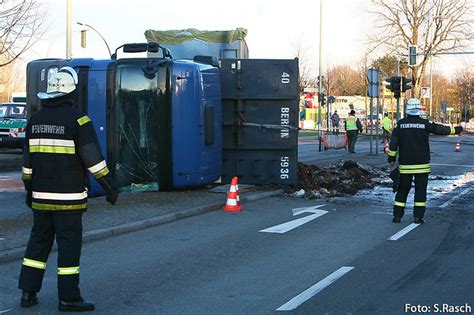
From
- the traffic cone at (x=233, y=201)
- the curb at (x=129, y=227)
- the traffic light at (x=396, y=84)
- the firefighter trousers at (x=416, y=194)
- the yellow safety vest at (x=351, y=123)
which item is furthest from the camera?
the yellow safety vest at (x=351, y=123)

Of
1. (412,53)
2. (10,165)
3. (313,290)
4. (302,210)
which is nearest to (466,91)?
(412,53)

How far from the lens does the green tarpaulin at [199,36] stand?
14672mm

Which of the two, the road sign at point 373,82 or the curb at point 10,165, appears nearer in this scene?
the curb at point 10,165

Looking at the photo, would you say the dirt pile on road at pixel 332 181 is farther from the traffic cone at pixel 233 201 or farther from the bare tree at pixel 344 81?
the bare tree at pixel 344 81

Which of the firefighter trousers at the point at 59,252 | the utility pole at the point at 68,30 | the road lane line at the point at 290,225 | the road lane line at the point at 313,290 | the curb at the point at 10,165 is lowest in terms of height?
the road lane line at the point at 313,290

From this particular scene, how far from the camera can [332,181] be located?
15.5m

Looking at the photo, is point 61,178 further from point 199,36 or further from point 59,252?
point 199,36

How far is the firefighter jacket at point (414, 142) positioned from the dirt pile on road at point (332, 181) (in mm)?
3234

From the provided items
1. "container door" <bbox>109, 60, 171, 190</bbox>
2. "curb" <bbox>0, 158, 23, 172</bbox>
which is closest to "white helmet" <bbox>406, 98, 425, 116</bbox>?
"container door" <bbox>109, 60, 171, 190</bbox>

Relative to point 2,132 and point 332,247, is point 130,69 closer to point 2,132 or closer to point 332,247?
point 332,247

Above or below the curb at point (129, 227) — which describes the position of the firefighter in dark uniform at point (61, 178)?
above

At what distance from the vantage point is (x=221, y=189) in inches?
529

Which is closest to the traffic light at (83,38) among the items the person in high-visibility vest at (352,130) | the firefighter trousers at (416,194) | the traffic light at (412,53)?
the person in high-visibility vest at (352,130)

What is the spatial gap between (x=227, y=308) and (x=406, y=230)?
4735 mm
